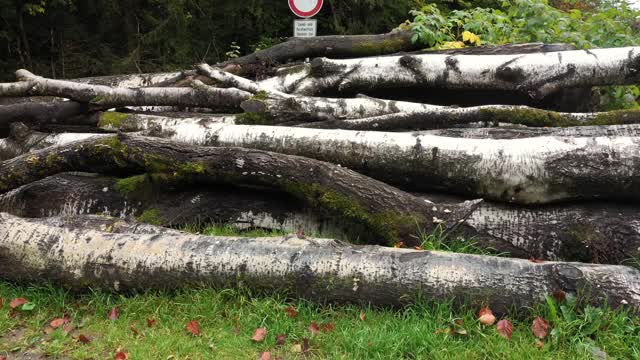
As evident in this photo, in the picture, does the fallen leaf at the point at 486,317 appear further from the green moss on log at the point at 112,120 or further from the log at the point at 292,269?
the green moss on log at the point at 112,120

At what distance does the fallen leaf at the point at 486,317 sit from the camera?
2.64m

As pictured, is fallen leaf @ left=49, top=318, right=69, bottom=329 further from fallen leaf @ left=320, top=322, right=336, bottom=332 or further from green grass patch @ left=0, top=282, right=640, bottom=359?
fallen leaf @ left=320, top=322, right=336, bottom=332

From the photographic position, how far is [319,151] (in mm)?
3982

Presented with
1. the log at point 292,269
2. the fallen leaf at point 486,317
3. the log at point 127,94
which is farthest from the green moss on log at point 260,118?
the fallen leaf at point 486,317

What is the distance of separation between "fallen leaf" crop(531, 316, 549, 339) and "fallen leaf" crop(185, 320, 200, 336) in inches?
69.9

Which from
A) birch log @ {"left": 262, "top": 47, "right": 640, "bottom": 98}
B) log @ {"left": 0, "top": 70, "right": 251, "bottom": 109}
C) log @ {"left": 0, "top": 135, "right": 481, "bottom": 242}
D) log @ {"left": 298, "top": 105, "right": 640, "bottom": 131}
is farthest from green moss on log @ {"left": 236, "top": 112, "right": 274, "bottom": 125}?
birch log @ {"left": 262, "top": 47, "right": 640, "bottom": 98}

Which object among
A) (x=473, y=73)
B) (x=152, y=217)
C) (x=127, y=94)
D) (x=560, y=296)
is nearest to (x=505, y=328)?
(x=560, y=296)

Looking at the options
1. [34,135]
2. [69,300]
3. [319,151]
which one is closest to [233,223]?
[319,151]

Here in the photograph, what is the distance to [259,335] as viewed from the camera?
2.70m

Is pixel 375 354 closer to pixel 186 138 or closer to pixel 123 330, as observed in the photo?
pixel 123 330

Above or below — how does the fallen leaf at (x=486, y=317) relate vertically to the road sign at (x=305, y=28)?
below

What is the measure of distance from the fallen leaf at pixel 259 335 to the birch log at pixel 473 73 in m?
3.54

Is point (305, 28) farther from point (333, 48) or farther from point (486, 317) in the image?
point (486, 317)

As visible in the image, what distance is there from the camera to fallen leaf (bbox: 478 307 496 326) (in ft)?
8.67
